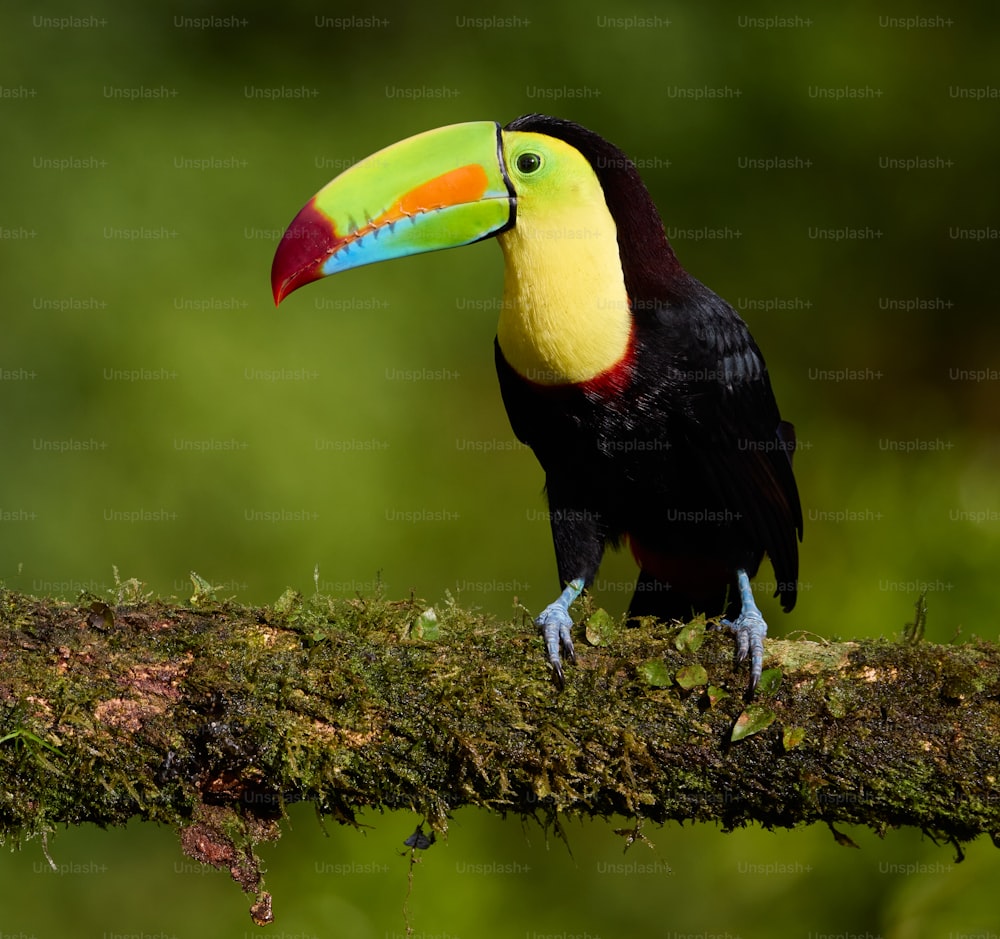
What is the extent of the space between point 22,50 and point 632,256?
11.6 feet

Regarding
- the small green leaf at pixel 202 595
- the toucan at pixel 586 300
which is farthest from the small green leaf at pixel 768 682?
the small green leaf at pixel 202 595

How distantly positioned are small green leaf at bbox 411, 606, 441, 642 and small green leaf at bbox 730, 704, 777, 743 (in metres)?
0.57

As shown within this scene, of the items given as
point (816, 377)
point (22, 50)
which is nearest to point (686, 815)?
point (816, 377)

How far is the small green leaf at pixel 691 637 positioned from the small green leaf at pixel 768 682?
155 millimetres

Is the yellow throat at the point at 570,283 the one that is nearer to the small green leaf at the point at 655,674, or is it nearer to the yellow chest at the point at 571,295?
the yellow chest at the point at 571,295

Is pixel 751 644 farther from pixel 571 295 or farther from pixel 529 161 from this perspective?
pixel 529 161

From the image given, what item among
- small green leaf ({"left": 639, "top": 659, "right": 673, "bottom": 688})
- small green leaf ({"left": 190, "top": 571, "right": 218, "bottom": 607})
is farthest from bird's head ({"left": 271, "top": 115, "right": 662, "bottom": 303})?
small green leaf ({"left": 639, "top": 659, "right": 673, "bottom": 688})

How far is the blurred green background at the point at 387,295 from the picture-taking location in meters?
4.54

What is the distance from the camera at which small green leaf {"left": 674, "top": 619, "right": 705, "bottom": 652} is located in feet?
7.42

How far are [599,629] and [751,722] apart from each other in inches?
13.8

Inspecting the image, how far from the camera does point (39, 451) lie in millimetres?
4668

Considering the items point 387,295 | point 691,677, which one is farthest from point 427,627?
point 387,295

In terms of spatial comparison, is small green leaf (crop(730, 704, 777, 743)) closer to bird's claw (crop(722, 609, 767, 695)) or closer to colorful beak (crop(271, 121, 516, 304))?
bird's claw (crop(722, 609, 767, 695))

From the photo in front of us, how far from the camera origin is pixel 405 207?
110 inches
